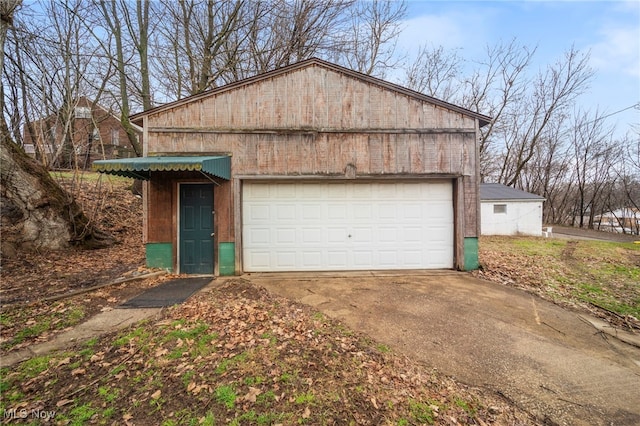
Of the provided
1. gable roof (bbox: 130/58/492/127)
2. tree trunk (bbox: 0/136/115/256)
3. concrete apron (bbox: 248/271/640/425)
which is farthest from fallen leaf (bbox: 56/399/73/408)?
tree trunk (bbox: 0/136/115/256)

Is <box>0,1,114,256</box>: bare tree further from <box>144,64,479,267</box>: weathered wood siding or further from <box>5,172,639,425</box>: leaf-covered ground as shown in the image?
<box>144,64,479,267</box>: weathered wood siding

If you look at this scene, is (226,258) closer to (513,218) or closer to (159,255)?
(159,255)

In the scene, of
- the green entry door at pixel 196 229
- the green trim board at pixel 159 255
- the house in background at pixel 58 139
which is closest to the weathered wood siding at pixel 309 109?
the green entry door at pixel 196 229

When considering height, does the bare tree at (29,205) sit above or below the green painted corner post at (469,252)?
above

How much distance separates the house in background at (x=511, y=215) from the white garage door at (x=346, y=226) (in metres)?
11.4

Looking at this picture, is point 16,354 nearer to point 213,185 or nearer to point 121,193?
point 213,185

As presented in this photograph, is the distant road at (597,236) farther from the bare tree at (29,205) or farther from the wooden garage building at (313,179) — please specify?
the bare tree at (29,205)

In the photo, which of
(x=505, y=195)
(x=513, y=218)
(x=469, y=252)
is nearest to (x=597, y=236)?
(x=513, y=218)

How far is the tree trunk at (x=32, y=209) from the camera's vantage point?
6.71 m

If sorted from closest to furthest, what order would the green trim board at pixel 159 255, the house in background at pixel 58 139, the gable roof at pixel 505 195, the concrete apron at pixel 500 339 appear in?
1. the concrete apron at pixel 500 339
2. the green trim board at pixel 159 255
3. the house in background at pixel 58 139
4. the gable roof at pixel 505 195

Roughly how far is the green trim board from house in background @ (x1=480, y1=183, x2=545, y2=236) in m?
16.3

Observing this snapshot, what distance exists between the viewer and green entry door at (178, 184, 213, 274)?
6297 millimetres

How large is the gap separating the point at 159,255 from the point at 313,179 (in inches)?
154

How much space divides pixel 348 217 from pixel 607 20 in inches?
338
